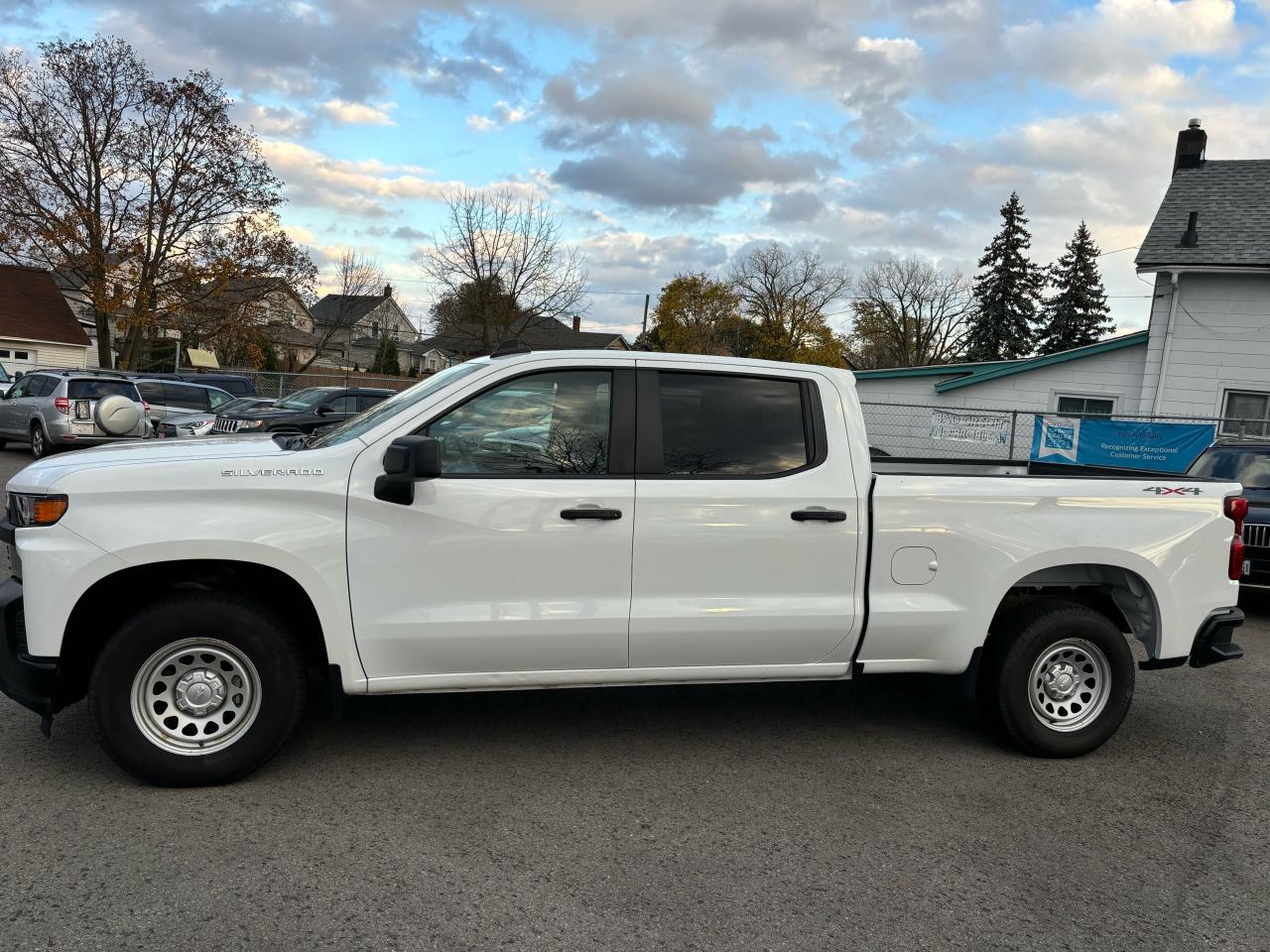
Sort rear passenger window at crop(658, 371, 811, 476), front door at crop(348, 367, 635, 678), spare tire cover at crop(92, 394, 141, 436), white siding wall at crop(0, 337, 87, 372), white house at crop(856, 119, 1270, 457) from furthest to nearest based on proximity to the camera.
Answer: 1. white siding wall at crop(0, 337, 87, 372)
2. white house at crop(856, 119, 1270, 457)
3. spare tire cover at crop(92, 394, 141, 436)
4. rear passenger window at crop(658, 371, 811, 476)
5. front door at crop(348, 367, 635, 678)

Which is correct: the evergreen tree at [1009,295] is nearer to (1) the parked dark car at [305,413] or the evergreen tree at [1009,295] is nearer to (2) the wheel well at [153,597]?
(1) the parked dark car at [305,413]

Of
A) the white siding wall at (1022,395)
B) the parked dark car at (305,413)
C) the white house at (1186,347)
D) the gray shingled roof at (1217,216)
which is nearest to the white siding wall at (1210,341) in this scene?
the white house at (1186,347)

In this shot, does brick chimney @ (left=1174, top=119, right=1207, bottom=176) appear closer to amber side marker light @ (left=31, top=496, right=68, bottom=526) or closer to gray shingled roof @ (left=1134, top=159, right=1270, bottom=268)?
gray shingled roof @ (left=1134, top=159, right=1270, bottom=268)

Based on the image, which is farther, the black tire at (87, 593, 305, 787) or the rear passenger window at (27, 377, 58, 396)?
the rear passenger window at (27, 377, 58, 396)

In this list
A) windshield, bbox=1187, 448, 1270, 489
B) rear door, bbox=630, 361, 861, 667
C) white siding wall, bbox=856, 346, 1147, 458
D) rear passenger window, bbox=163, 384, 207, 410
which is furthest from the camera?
rear passenger window, bbox=163, 384, 207, 410

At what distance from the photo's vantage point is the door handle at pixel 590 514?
13.8ft

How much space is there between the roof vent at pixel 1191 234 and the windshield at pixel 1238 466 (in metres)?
10.5

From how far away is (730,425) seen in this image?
4.56m

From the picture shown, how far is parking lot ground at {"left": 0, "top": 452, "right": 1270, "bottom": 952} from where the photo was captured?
316cm

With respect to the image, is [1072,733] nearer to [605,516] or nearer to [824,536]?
[824,536]

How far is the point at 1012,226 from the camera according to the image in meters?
48.9

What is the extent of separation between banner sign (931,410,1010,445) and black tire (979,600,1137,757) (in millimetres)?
12525

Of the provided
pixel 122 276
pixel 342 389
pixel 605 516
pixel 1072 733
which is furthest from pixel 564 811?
pixel 122 276

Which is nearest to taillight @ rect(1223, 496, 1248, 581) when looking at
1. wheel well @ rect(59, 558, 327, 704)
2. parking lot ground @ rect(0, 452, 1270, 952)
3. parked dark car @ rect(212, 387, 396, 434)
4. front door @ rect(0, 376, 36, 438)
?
parking lot ground @ rect(0, 452, 1270, 952)
